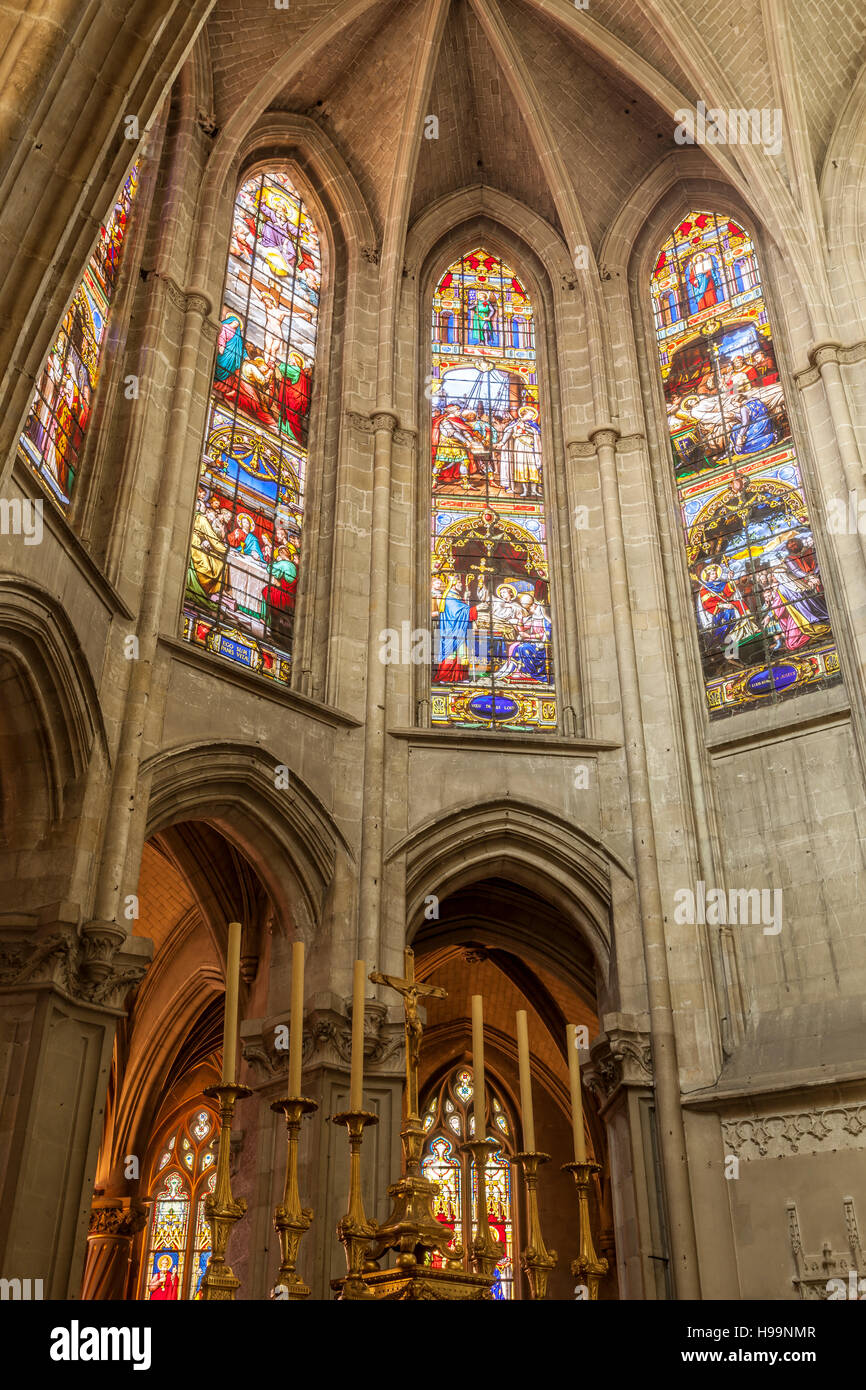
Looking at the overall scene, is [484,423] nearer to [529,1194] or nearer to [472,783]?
[472,783]

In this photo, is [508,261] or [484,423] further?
[508,261]

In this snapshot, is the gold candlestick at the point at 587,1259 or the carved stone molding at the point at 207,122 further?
the carved stone molding at the point at 207,122

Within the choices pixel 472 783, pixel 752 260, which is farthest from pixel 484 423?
pixel 472 783

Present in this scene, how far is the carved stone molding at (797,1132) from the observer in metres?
9.65

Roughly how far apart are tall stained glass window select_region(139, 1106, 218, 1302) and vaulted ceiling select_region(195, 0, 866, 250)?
12.1 metres

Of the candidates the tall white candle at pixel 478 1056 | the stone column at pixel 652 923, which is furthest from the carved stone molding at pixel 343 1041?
the tall white candle at pixel 478 1056

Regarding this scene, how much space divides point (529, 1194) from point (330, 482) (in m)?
9.40

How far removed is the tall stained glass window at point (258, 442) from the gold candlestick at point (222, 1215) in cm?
710

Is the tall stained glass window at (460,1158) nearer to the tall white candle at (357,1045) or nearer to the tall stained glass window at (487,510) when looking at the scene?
the tall stained glass window at (487,510)

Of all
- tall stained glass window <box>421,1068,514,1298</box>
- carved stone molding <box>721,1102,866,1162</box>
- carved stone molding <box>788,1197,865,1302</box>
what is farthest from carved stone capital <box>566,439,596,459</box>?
tall stained glass window <box>421,1068,514,1298</box>

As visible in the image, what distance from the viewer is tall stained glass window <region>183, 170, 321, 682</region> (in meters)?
11.8

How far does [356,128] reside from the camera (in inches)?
606

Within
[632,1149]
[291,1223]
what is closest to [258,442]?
[632,1149]

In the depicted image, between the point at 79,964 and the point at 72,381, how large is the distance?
488cm
